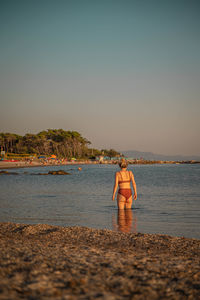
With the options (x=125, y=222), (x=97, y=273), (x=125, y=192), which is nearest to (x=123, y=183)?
(x=125, y=192)

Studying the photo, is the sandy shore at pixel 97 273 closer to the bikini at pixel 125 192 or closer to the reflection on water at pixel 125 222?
the reflection on water at pixel 125 222

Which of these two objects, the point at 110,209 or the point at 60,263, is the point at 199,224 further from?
→ the point at 60,263

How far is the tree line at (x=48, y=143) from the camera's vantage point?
469 feet

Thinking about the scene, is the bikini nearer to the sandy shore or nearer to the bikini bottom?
the bikini bottom

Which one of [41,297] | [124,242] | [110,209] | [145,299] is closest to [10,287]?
[41,297]

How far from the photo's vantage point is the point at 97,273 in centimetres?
458

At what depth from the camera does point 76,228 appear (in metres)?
9.42

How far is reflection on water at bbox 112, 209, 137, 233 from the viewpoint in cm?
987

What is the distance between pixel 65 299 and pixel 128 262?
188cm

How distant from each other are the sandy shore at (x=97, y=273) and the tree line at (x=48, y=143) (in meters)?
136

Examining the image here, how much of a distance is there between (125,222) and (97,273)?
6.36 m

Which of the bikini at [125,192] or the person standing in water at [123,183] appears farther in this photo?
the bikini at [125,192]

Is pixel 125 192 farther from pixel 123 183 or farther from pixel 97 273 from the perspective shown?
pixel 97 273

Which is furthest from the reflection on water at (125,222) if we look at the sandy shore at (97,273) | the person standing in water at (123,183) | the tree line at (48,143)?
the tree line at (48,143)
